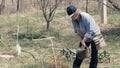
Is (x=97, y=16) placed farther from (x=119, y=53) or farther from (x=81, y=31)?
(x=81, y=31)

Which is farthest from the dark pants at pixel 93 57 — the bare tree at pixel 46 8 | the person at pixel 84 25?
the bare tree at pixel 46 8

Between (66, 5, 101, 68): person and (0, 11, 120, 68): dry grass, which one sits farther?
(0, 11, 120, 68): dry grass

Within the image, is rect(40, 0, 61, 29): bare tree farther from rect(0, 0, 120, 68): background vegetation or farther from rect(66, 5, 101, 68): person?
rect(66, 5, 101, 68): person

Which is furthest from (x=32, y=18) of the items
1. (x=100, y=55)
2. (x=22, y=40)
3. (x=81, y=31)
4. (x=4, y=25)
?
(x=81, y=31)

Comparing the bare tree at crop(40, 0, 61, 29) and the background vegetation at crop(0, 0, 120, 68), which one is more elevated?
the bare tree at crop(40, 0, 61, 29)

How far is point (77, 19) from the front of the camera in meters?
5.69

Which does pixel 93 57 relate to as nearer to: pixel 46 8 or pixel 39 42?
pixel 39 42

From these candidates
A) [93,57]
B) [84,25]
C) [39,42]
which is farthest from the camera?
[39,42]

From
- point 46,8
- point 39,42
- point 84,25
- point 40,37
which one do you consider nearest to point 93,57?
point 84,25

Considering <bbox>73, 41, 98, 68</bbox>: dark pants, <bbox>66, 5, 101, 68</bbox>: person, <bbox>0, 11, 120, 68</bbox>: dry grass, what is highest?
<bbox>66, 5, 101, 68</bbox>: person

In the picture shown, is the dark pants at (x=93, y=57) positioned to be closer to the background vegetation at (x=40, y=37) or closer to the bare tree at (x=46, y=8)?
the background vegetation at (x=40, y=37)

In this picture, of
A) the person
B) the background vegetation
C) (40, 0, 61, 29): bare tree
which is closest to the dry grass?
the background vegetation

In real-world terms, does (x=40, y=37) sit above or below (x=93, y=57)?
below

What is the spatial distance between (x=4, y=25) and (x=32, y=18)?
4.04ft
